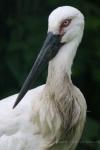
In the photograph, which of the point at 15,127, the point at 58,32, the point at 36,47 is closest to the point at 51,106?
the point at 15,127

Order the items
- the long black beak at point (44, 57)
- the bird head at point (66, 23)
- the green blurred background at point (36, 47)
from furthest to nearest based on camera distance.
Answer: the green blurred background at point (36, 47) < the long black beak at point (44, 57) < the bird head at point (66, 23)

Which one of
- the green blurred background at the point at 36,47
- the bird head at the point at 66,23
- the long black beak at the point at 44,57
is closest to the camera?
the bird head at the point at 66,23

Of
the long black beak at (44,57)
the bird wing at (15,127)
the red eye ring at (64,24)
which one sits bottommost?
the bird wing at (15,127)

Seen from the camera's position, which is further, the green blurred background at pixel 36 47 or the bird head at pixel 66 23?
the green blurred background at pixel 36 47

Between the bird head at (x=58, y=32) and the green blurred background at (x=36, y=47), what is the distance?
1796mm

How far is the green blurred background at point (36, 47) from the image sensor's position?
843 centimetres

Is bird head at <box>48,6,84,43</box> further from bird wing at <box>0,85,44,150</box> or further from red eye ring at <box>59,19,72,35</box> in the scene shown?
bird wing at <box>0,85,44,150</box>

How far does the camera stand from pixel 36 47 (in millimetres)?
8430

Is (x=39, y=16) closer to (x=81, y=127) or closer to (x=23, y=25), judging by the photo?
(x=23, y=25)

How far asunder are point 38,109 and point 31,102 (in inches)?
2.9

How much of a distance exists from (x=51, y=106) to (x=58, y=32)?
1.95 feet

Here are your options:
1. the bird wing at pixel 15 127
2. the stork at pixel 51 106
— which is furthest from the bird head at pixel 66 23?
the bird wing at pixel 15 127

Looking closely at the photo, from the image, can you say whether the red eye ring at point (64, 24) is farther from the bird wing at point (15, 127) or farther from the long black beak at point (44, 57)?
the bird wing at point (15, 127)

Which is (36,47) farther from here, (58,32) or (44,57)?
(58,32)
